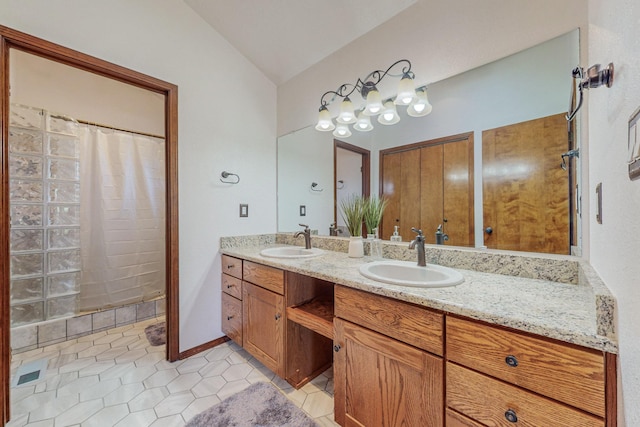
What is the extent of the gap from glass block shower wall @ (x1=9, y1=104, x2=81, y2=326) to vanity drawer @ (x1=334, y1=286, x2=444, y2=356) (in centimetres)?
234

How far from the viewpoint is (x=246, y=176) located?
219cm

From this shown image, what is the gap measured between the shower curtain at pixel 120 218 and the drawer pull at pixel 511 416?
2912 mm

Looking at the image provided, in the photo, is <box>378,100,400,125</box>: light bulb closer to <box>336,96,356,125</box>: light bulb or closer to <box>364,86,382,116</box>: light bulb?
<box>364,86,382,116</box>: light bulb

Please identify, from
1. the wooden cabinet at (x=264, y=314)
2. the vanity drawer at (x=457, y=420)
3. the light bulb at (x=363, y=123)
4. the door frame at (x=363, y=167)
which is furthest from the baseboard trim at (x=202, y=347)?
the light bulb at (x=363, y=123)

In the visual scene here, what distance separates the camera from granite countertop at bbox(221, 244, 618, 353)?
638mm

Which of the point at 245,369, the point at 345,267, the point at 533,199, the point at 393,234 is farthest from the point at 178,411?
the point at 533,199

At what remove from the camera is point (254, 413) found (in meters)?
1.32

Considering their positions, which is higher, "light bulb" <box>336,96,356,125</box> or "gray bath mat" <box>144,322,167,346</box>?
"light bulb" <box>336,96,356,125</box>

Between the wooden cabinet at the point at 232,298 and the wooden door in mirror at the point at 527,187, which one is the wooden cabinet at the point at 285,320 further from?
the wooden door in mirror at the point at 527,187

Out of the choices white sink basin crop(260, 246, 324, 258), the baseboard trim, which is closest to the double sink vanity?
white sink basin crop(260, 246, 324, 258)

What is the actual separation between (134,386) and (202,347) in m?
0.45

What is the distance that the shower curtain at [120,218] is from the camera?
2.26m

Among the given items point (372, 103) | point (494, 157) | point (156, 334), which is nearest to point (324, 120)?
point (372, 103)

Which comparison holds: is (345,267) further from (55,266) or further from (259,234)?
(55,266)
